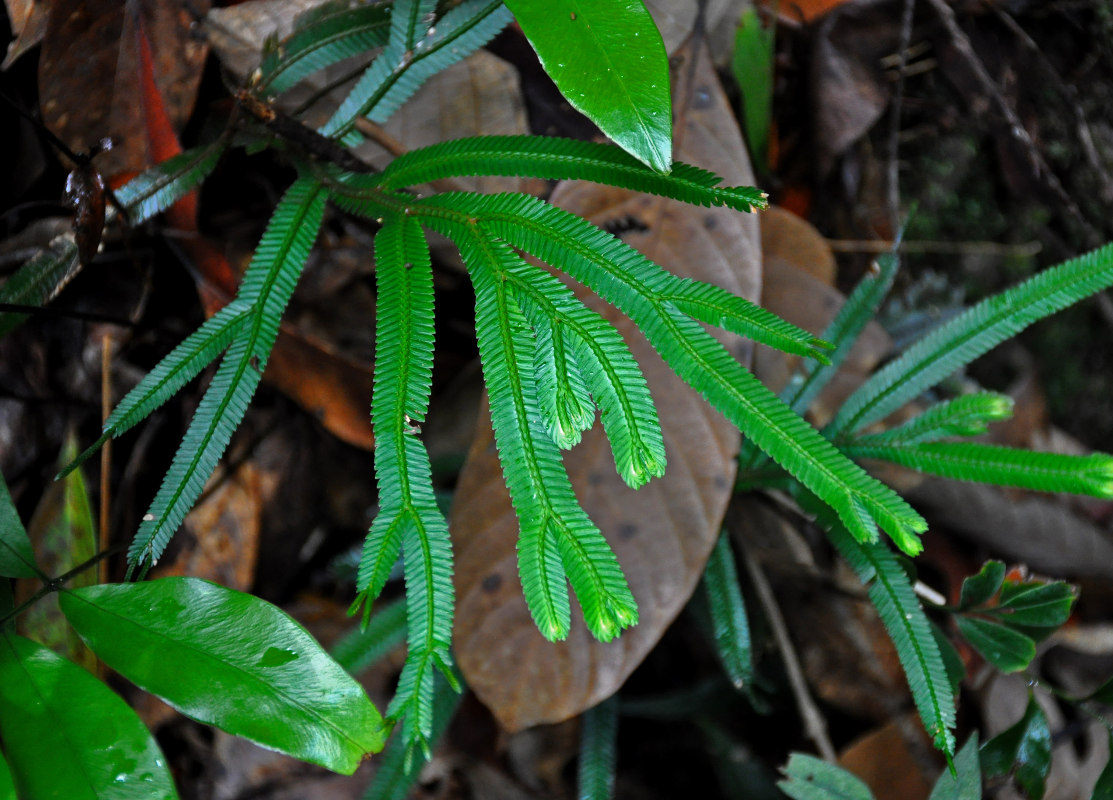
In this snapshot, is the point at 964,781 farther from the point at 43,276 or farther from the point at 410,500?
the point at 43,276

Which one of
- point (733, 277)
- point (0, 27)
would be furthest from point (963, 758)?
point (0, 27)

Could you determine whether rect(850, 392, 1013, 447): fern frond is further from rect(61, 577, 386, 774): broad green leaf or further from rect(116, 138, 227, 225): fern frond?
rect(116, 138, 227, 225): fern frond

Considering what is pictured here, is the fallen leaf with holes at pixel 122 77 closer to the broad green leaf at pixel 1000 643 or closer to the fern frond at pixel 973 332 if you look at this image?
the fern frond at pixel 973 332

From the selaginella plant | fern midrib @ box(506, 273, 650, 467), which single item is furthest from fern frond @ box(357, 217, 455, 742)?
fern midrib @ box(506, 273, 650, 467)

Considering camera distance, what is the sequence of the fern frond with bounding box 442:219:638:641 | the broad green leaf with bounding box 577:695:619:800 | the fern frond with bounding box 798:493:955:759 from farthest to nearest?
the broad green leaf with bounding box 577:695:619:800 < the fern frond with bounding box 798:493:955:759 < the fern frond with bounding box 442:219:638:641

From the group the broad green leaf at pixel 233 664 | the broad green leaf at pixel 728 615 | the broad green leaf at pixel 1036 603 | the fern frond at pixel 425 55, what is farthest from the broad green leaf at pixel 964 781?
the fern frond at pixel 425 55

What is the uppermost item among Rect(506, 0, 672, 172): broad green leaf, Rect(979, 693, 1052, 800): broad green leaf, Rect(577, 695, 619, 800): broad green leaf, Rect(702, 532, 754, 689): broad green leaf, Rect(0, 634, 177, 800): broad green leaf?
Rect(506, 0, 672, 172): broad green leaf

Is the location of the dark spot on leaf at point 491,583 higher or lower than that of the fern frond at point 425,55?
lower
